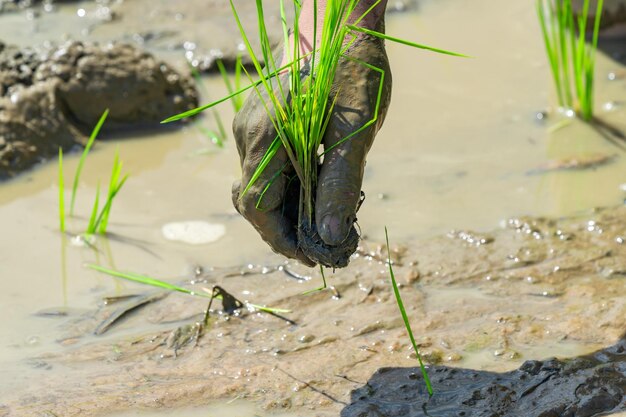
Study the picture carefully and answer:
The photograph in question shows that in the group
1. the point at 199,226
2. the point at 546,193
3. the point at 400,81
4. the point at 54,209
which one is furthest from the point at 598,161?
the point at 54,209

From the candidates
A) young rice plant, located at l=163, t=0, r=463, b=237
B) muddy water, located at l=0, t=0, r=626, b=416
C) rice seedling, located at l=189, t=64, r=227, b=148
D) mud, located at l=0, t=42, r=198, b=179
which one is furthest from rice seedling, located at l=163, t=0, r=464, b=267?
mud, located at l=0, t=42, r=198, b=179

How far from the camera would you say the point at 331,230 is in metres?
2.12

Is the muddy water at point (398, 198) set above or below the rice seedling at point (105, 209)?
below

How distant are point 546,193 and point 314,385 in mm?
1529

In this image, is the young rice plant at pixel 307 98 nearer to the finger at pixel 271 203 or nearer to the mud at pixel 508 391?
the finger at pixel 271 203

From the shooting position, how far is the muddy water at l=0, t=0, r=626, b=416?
111 inches

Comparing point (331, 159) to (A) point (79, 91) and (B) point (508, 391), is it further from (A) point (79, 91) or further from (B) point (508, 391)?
(A) point (79, 91)

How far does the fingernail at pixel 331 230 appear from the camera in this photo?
83.3 inches

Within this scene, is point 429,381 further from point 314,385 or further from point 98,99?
point 98,99

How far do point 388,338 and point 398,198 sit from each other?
1.00 meters

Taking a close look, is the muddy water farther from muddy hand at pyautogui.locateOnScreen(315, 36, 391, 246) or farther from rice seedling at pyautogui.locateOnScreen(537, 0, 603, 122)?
muddy hand at pyautogui.locateOnScreen(315, 36, 391, 246)

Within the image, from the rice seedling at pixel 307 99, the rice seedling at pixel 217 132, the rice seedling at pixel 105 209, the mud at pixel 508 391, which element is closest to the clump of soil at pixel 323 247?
the rice seedling at pixel 307 99

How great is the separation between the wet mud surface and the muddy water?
0.05 ft

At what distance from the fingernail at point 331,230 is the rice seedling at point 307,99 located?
96mm
